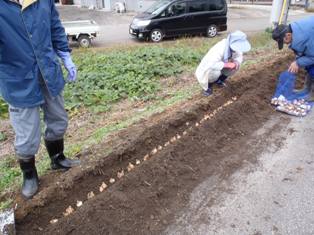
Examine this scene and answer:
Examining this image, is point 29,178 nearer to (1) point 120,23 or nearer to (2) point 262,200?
(2) point 262,200

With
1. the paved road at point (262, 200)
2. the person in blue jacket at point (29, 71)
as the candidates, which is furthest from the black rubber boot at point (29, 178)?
the paved road at point (262, 200)

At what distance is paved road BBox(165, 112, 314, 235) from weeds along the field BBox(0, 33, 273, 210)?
157cm

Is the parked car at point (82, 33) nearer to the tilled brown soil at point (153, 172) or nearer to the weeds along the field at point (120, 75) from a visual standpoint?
the weeds along the field at point (120, 75)

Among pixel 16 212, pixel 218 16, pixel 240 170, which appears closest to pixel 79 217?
pixel 16 212

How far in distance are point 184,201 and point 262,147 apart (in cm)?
151

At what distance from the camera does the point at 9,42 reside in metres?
2.37

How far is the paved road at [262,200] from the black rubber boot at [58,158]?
49.8 inches

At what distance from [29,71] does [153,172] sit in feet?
5.10

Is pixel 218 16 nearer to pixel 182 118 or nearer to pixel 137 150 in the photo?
pixel 182 118

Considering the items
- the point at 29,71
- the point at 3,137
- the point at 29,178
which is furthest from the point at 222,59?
the point at 3,137

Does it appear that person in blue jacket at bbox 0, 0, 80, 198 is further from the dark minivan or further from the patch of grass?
the dark minivan

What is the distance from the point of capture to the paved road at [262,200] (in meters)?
2.72

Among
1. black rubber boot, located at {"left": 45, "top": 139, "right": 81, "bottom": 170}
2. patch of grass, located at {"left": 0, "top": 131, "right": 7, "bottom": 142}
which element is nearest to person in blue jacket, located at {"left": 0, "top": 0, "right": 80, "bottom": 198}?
black rubber boot, located at {"left": 45, "top": 139, "right": 81, "bottom": 170}

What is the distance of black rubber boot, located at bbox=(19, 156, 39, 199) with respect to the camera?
2839mm
